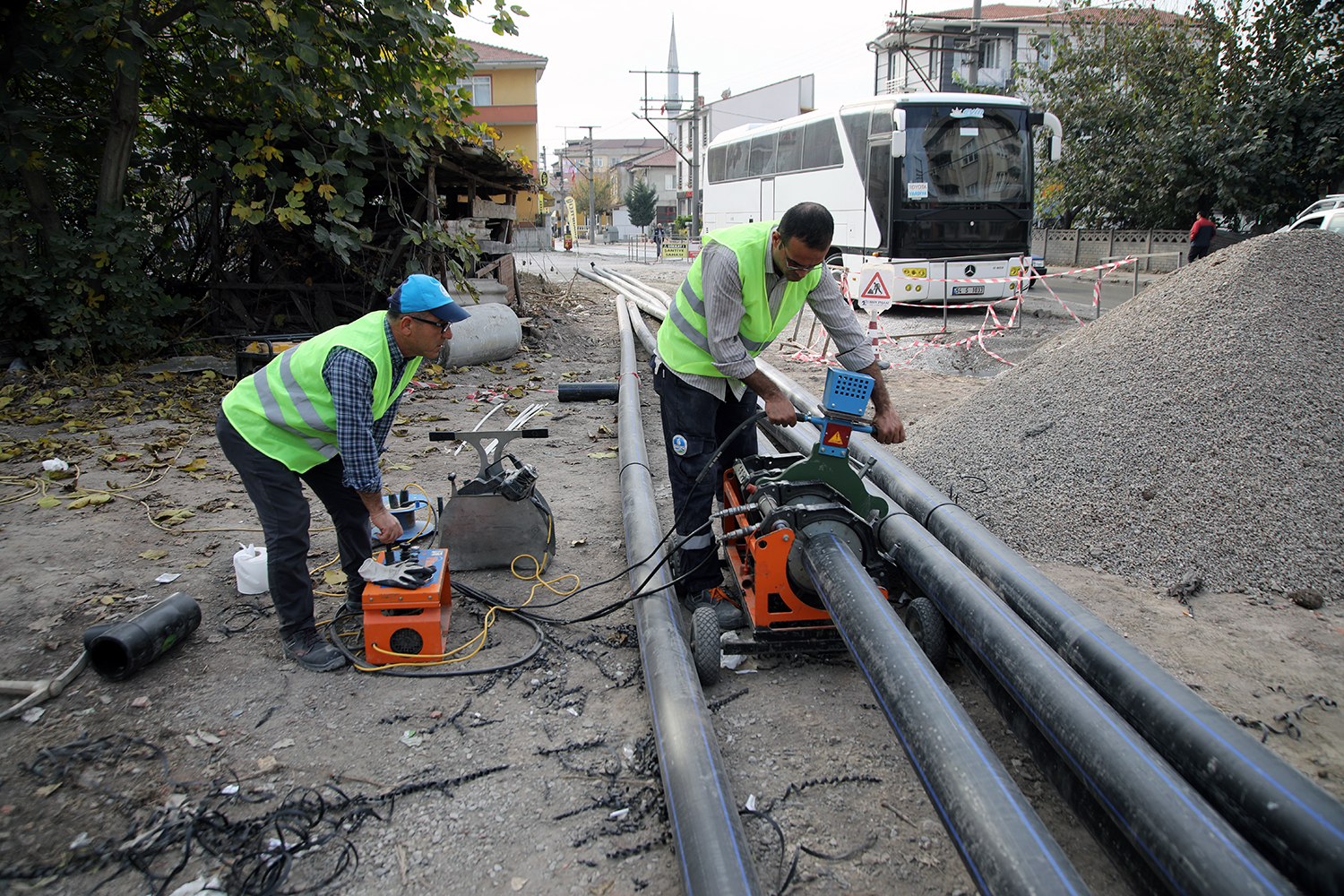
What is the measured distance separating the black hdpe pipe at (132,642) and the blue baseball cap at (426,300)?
163cm

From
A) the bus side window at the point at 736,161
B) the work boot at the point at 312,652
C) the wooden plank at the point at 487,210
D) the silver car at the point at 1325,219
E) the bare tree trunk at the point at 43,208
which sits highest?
the bus side window at the point at 736,161

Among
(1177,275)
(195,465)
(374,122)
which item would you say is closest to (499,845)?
(195,465)

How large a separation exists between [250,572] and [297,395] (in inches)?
49.9

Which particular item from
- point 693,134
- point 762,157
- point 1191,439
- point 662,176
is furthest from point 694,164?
point 662,176

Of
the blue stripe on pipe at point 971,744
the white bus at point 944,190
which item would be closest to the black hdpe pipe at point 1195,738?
the blue stripe on pipe at point 971,744

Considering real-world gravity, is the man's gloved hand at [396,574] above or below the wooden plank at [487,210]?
below

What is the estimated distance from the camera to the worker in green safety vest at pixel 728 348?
318 cm

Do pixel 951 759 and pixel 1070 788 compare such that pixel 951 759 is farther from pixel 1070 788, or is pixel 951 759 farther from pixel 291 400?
pixel 291 400

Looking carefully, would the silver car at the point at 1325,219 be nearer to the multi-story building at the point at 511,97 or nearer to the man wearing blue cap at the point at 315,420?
the man wearing blue cap at the point at 315,420

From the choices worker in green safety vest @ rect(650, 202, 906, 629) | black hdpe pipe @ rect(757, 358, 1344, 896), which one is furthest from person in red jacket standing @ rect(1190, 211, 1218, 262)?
black hdpe pipe @ rect(757, 358, 1344, 896)

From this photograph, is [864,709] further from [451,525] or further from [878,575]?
[451,525]

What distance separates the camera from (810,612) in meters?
3.21

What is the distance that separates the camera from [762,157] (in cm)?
1762

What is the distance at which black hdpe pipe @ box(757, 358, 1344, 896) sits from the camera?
5.29 ft
